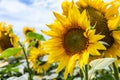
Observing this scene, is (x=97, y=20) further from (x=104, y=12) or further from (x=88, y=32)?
(x=88, y=32)

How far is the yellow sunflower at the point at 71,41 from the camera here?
2.02m

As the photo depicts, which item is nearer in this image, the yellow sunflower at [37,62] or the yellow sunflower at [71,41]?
the yellow sunflower at [71,41]

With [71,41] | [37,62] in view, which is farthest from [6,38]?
[71,41]

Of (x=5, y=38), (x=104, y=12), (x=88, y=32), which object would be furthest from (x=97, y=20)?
(x=5, y=38)

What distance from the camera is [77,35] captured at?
2203mm

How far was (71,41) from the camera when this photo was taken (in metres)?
2.22

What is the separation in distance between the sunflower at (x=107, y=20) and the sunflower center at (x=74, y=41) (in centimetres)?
8

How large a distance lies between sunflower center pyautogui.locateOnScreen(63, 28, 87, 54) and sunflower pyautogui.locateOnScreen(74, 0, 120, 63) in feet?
0.28

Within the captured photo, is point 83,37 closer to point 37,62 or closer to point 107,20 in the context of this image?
point 107,20

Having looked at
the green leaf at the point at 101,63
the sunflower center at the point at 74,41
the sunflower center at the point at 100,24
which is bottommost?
the green leaf at the point at 101,63

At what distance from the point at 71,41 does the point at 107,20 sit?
0.71 ft

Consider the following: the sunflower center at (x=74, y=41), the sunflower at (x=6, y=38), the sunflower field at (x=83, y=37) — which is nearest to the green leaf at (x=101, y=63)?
the sunflower field at (x=83, y=37)

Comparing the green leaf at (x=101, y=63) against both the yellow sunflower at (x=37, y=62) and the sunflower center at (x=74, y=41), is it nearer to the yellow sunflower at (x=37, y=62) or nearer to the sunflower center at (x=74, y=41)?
the sunflower center at (x=74, y=41)

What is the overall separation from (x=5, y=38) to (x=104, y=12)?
3.16m
